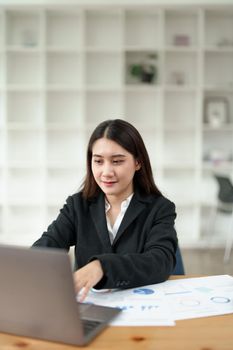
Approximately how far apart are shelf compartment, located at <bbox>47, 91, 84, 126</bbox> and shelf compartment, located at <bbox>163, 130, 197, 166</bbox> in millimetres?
1049

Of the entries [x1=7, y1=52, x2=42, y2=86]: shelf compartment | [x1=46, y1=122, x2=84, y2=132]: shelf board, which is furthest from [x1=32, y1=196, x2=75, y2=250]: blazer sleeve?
[x1=7, y1=52, x2=42, y2=86]: shelf compartment

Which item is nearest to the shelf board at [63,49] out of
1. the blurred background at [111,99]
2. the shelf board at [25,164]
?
the blurred background at [111,99]

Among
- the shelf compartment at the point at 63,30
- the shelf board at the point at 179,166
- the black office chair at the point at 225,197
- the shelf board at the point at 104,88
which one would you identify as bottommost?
the black office chair at the point at 225,197

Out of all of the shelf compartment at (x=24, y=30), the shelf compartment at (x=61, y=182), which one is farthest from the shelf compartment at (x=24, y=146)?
the shelf compartment at (x=24, y=30)

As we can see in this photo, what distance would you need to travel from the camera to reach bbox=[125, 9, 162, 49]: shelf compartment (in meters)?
4.79

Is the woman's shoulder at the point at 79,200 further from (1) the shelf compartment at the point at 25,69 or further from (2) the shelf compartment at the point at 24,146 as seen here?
(1) the shelf compartment at the point at 25,69

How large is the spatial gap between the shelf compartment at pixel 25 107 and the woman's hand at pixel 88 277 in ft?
12.6

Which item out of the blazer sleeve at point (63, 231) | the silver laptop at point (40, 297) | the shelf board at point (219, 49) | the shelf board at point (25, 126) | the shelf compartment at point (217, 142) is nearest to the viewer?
the silver laptop at point (40, 297)

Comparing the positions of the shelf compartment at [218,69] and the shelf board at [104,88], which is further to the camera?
the shelf compartment at [218,69]

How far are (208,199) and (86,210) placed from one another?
A: 11.7 feet

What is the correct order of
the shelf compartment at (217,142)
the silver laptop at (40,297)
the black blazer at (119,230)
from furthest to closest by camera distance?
the shelf compartment at (217,142)
the black blazer at (119,230)
the silver laptop at (40,297)

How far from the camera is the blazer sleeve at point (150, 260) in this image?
46.5 inches

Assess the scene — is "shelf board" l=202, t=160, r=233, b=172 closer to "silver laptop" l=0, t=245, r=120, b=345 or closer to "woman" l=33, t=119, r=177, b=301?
"woman" l=33, t=119, r=177, b=301

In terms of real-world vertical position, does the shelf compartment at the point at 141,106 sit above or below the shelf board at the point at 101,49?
below
